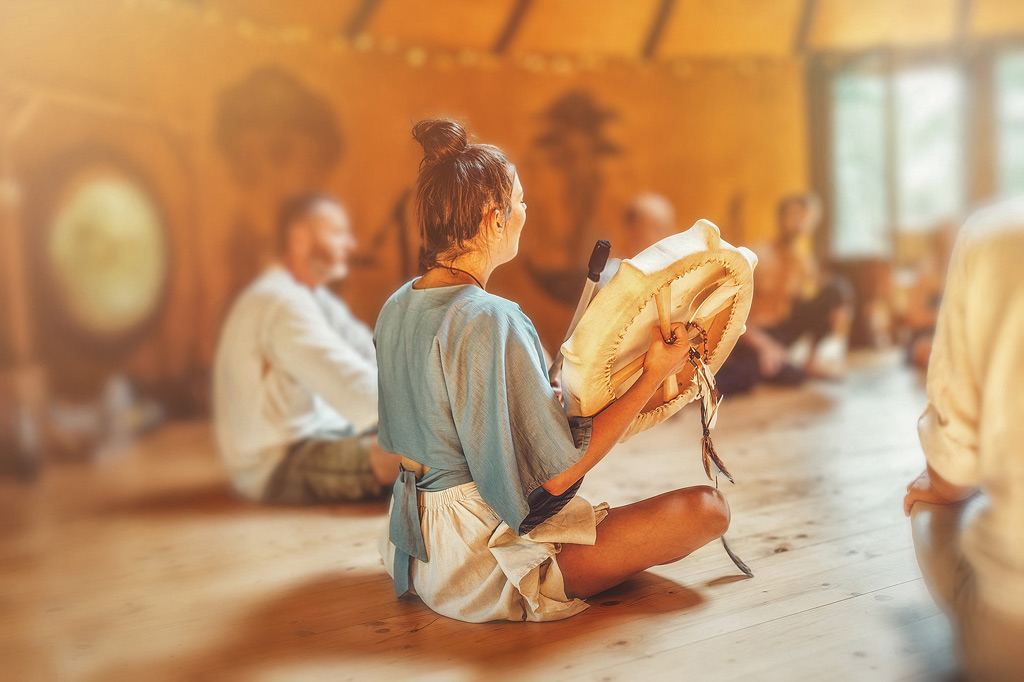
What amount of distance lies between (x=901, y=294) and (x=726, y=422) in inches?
150

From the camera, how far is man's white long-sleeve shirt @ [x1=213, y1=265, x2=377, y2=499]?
3.19 meters

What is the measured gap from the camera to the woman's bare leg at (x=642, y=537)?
6.76ft

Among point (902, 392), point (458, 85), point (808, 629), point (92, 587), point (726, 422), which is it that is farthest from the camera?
point (458, 85)

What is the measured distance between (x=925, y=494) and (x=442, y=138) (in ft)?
4.11

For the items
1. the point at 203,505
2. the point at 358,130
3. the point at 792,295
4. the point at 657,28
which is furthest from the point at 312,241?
the point at 657,28

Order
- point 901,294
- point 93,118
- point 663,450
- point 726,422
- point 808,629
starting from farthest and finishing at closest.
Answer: point 901,294 < point 93,118 < point 726,422 < point 663,450 < point 808,629

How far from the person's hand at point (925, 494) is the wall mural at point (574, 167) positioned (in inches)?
212

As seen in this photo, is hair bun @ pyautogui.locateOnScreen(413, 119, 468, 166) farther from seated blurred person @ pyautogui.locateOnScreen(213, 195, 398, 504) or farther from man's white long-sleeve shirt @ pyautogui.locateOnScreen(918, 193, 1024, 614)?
seated blurred person @ pyautogui.locateOnScreen(213, 195, 398, 504)

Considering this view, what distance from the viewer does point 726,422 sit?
4.53 metres

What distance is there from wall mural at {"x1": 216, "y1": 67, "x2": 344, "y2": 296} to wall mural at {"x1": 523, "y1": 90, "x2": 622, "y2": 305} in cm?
182

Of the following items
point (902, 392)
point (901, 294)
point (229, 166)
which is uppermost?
point (229, 166)

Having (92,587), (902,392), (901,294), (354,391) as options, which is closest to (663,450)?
(354,391)

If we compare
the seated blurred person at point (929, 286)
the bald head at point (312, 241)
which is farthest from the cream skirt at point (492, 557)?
the seated blurred person at point (929, 286)

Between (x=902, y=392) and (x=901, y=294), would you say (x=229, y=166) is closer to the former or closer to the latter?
(x=902, y=392)
